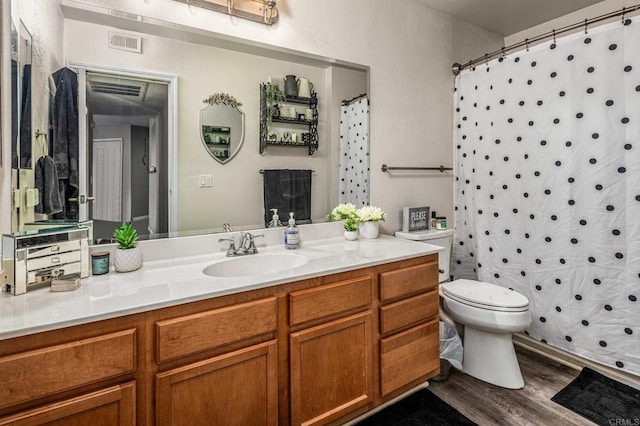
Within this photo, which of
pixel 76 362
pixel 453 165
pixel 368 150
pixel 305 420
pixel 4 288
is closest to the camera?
pixel 76 362

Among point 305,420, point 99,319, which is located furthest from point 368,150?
point 99,319

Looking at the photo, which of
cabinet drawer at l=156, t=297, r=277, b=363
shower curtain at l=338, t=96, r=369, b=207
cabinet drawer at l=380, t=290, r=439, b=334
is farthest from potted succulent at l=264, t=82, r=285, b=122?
cabinet drawer at l=380, t=290, r=439, b=334

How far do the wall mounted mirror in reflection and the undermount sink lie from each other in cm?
54

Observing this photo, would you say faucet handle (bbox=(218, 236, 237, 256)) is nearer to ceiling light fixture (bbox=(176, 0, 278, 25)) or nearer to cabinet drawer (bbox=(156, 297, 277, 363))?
cabinet drawer (bbox=(156, 297, 277, 363))

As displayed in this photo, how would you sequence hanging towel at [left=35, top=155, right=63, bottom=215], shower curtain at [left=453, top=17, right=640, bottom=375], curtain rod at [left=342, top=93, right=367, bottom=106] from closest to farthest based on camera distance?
hanging towel at [left=35, top=155, right=63, bottom=215] → shower curtain at [left=453, top=17, right=640, bottom=375] → curtain rod at [left=342, top=93, right=367, bottom=106]

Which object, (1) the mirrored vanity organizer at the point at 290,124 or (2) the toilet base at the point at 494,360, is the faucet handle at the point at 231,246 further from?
(2) the toilet base at the point at 494,360

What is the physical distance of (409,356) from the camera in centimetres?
174

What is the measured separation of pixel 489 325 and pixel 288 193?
137 centimetres

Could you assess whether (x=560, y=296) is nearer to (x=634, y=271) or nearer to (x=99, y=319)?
(x=634, y=271)

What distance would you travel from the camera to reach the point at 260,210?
191 centimetres

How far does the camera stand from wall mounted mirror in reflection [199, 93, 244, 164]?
1742 millimetres

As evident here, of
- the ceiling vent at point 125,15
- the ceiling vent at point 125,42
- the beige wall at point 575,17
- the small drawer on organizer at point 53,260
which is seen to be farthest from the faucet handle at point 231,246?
the beige wall at point 575,17

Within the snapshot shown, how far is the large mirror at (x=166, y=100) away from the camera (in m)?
1.41

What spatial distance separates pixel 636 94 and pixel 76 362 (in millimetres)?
2709
